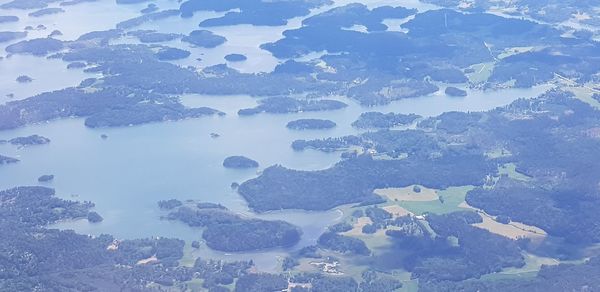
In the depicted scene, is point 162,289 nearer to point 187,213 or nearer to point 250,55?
point 187,213

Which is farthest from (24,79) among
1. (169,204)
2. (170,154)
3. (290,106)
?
(169,204)

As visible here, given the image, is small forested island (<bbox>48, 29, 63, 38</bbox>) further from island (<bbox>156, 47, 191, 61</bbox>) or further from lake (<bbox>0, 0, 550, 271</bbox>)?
island (<bbox>156, 47, 191, 61</bbox>)

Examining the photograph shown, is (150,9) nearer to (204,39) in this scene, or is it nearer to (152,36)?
(152,36)

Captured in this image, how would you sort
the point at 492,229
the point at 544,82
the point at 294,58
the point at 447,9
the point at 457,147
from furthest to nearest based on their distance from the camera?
the point at 447,9
the point at 294,58
the point at 544,82
the point at 457,147
the point at 492,229

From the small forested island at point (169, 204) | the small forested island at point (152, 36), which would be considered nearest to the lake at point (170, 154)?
the small forested island at point (169, 204)

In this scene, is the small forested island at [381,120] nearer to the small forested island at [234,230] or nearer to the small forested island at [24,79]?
the small forested island at [234,230]

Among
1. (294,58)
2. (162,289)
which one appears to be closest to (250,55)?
(294,58)
